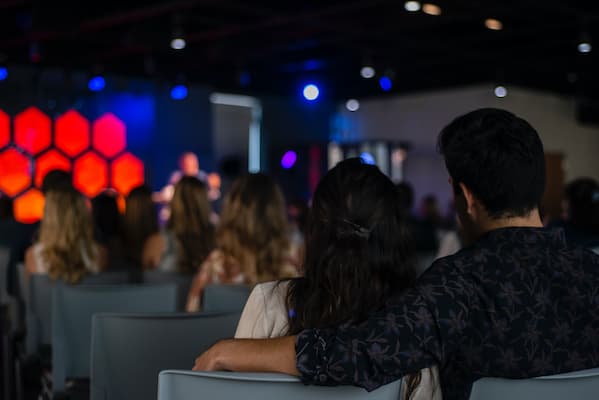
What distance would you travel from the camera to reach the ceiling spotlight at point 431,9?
8.29 m

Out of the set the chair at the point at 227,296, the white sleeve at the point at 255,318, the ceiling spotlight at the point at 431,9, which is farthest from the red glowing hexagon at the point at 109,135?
the white sleeve at the point at 255,318

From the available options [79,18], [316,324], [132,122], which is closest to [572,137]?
[132,122]

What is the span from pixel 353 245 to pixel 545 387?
423 millimetres

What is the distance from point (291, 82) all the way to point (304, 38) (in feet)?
11.9

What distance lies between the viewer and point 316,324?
1.50m

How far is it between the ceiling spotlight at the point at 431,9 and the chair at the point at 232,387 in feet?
24.5

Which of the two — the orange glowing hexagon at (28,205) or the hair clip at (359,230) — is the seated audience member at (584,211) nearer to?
the hair clip at (359,230)

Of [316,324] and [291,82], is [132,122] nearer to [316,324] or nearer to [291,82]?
[291,82]

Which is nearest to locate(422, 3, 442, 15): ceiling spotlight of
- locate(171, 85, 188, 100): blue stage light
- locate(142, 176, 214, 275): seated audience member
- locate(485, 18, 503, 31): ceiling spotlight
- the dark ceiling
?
the dark ceiling

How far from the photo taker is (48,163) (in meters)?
11.2

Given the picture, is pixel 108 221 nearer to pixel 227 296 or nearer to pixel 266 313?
pixel 227 296

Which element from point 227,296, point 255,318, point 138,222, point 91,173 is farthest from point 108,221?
point 91,173

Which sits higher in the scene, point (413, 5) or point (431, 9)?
point (431, 9)

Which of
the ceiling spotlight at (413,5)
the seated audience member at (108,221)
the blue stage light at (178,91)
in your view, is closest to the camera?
the seated audience member at (108,221)
